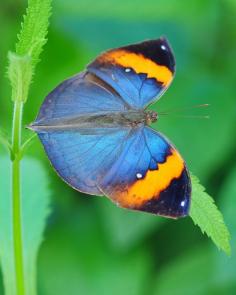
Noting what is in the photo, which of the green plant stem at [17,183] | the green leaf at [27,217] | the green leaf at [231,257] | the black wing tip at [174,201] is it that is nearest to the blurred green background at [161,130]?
the green leaf at [231,257]

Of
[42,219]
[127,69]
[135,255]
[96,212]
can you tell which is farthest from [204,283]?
[127,69]

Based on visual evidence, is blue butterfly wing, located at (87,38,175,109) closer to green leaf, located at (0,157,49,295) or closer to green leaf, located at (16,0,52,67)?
green leaf, located at (16,0,52,67)

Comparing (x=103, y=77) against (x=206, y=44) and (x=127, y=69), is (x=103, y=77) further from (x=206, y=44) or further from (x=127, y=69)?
(x=206, y=44)

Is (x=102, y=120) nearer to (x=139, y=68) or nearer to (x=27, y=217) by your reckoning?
(x=139, y=68)

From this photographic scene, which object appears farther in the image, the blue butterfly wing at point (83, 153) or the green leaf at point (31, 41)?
the blue butterfly wing at point (83, 153)

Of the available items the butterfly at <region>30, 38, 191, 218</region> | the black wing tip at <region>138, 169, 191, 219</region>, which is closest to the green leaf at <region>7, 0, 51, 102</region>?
the butterfly at <region>30, 38, 191, 218</region>

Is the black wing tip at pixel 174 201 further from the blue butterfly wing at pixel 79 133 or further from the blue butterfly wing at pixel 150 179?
the blue butterfly wing at pixel 79 133

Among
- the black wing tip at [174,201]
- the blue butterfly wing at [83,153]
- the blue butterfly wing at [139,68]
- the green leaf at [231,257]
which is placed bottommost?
the green leaf at [231,257]
